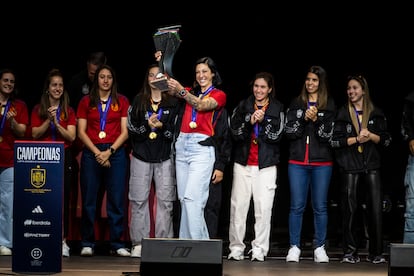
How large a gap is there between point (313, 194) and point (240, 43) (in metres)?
2.02

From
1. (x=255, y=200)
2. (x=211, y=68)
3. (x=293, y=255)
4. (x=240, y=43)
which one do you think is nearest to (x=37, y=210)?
(x=211, y=68)

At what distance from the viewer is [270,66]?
8.78 m

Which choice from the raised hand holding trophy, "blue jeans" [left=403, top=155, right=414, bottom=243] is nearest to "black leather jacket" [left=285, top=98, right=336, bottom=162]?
"blue jeans" [left=403, top=155, right=414, bottom=243]

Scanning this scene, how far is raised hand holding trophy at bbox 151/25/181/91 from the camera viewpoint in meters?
6.63

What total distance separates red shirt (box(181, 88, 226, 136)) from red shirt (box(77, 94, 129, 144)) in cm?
74

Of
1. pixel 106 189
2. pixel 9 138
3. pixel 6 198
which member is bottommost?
pixel 6 198

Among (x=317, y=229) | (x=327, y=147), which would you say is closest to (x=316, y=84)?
(x=327, y=147)

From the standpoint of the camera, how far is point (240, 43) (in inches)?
347

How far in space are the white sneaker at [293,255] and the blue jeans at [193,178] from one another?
2.86ft

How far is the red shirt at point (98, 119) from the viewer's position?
746cm

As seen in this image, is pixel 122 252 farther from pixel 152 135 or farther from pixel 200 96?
pixel 200 96

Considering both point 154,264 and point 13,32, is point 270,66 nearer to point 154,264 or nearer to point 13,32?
point 13,32

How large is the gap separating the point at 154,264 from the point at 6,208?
7.71ft

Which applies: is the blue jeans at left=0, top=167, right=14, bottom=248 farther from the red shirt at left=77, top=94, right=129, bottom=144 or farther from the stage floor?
the red shirt at left=77, top=94, right=129, bottom=144
